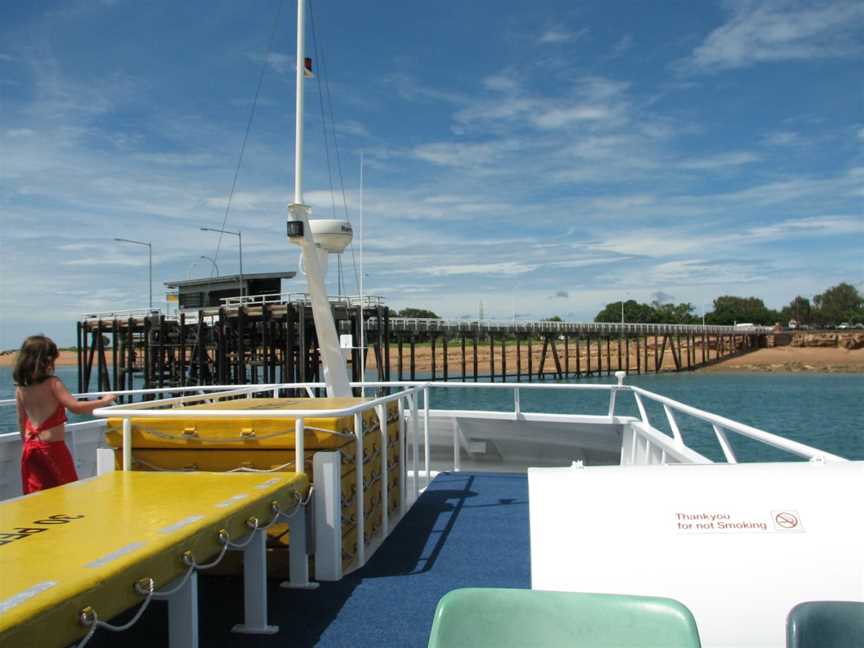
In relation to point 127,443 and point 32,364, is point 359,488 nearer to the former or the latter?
point 127,443

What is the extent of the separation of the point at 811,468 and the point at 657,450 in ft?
13.3

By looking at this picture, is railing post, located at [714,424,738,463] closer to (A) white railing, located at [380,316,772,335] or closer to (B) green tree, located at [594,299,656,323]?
(A) white railing, located at [380,316,772,335]

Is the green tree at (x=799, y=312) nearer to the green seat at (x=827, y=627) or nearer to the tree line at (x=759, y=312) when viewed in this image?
the tree line at (x=759, y=312)

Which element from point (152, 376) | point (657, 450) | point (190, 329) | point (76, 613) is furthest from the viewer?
point (152, 376)

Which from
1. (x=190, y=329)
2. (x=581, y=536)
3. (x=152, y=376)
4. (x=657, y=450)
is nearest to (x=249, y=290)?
(x=190, y=329)

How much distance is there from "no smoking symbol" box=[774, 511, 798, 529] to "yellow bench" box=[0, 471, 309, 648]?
2.21m

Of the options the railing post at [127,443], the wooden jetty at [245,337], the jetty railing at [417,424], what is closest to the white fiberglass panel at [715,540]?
the jetty railing at [417,424]

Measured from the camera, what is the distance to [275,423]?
436 cm

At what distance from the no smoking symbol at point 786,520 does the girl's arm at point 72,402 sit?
334cm

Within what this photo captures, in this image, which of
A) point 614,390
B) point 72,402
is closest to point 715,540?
point 72,402

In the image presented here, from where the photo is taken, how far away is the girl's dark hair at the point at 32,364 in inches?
157

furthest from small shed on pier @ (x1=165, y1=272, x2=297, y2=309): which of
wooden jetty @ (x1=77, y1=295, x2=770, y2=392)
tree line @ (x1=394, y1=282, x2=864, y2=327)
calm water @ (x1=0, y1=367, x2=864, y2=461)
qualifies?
tree line @ (x1=394, y1=282, x2=864, y2=327)

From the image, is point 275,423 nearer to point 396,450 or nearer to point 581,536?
point 396,450

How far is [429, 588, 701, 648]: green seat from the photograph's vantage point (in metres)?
1.98
